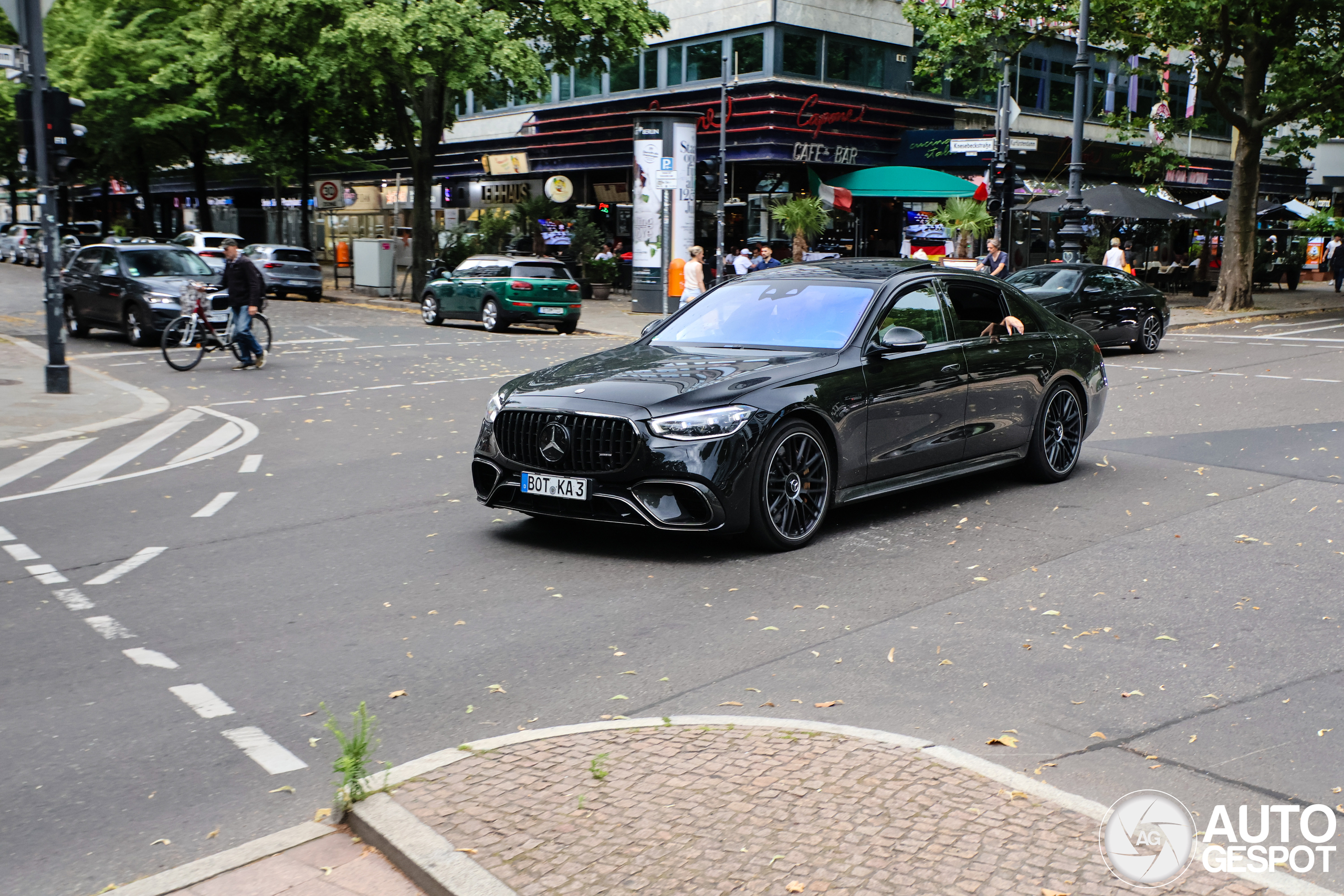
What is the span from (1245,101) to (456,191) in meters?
27.6

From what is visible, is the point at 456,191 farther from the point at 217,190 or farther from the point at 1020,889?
the point at 1020,889

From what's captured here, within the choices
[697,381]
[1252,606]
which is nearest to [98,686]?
[697,381]

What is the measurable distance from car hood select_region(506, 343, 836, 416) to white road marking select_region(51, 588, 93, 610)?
2.47m

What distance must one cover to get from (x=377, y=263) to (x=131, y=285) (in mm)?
16376

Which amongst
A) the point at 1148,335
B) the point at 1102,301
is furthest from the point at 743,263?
the point at 1148,335

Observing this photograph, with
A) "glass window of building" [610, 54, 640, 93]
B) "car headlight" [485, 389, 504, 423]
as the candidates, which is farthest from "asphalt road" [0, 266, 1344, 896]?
"glass window of building" [610, 54, 640, 93]

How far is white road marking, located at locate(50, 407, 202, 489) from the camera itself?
10148 mm

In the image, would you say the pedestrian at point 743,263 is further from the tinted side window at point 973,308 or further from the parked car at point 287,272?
the tinted side window at point 973,308

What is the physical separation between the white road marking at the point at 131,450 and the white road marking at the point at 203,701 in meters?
5.27

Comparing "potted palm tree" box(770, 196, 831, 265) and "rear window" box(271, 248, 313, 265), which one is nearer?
"potted palm tree" box(770, 196, 831, 265)

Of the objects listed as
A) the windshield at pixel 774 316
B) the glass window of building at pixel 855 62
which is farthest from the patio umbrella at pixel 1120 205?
the windshield at pixel 774 316

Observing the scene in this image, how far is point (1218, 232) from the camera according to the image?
155 ft

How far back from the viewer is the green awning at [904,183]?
3553 cm

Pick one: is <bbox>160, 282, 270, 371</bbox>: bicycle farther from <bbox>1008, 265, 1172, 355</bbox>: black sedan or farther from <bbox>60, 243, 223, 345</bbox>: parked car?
<bbox>1008, 265, 1172, 355</bbox>: black sedan
